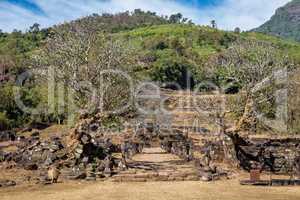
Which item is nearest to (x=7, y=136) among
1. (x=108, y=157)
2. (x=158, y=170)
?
(x=108, y=157)

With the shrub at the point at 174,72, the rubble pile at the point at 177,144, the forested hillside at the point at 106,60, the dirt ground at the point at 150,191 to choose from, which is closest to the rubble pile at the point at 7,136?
the forested hillside at the point at 106,60

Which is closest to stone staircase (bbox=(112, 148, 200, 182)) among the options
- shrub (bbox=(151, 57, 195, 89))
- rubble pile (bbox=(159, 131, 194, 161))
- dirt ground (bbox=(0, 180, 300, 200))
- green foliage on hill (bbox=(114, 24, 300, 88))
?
rubble pile (bbox=(159, 131, 194, 161))

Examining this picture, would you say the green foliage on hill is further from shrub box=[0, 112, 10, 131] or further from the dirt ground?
the dirt ground

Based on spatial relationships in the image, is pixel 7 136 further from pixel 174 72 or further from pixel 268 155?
pixel 174 72

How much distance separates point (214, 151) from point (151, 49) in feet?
296

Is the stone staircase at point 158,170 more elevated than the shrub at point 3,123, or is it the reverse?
the shrub at point 3,123

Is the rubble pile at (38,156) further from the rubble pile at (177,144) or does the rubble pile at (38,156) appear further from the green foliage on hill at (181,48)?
the green foliage on hill at (181,48)

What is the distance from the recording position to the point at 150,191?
24.1 meters

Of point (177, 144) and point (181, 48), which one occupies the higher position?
point (181, 48)

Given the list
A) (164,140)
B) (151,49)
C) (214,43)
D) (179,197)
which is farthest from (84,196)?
(214,43)

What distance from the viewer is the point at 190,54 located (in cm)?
11650

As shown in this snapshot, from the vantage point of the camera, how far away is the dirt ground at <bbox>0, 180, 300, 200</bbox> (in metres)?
22.6

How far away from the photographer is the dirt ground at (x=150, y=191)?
74.1ft

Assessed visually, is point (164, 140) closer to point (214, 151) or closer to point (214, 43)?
point (214, 151)
